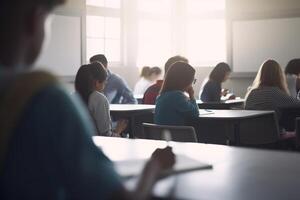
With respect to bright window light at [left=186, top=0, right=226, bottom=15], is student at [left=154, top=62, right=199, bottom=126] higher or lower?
lower

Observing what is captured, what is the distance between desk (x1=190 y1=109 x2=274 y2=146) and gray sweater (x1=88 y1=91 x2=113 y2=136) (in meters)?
0.72

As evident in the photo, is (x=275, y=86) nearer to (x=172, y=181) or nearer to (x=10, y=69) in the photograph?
Answer: (x=172, y=181)

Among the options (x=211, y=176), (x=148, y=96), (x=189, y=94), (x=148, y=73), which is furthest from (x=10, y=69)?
(x=148, y=73)

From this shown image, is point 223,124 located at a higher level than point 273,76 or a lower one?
lower

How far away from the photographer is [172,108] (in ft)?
12.8

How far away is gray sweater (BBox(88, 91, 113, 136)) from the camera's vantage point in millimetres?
3969

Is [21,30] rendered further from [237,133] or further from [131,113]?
[131,113]

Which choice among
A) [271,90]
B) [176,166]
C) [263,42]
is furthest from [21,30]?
[263,42]

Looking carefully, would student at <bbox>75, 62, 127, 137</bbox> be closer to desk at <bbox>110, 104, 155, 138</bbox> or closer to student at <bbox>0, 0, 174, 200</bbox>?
desk at <bbox>110, 104, 155, 138</bbox>

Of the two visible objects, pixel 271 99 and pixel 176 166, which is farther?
pixel 271 99

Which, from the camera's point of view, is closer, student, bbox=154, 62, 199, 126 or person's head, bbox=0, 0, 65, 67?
person's head, bbox=0, 0, 65, 67

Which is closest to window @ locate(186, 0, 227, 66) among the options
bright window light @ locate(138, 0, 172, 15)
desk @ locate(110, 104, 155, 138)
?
bright window light @ locate(138, 0, 172, 15)

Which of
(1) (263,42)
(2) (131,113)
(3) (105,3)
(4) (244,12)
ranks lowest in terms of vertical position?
(2) (131,113)

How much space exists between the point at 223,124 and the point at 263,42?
16.1 ft
